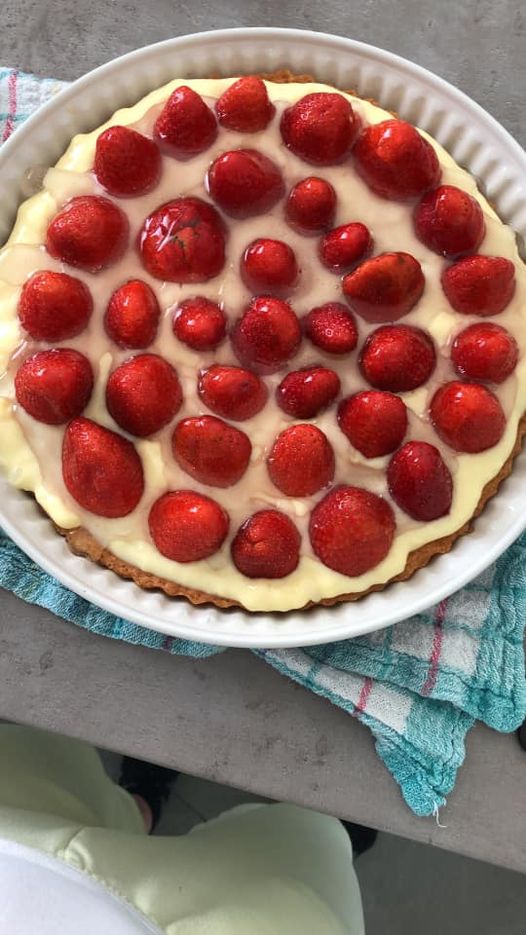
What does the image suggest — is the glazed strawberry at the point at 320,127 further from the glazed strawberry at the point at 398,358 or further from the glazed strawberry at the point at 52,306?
the glazed strawberry at the point at 52,306

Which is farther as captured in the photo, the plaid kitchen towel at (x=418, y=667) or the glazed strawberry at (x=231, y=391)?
the plaid kitchen towel at (x=418, y=667)

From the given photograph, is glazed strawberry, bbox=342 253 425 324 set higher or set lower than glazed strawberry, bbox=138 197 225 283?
higher

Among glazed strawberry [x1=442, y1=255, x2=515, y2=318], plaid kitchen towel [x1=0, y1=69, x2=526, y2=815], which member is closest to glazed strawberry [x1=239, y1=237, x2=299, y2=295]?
glazed strawberry [x1=442, y1=255, x2=515, y2=318]

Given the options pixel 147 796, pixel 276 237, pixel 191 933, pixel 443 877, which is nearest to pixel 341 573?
pixel 276 237

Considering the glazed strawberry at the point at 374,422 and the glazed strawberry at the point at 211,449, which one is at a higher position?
the glazed strawberry at the point at 374,422

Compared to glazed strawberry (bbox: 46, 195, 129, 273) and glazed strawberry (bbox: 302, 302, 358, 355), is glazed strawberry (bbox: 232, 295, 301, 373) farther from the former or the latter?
glazed strawberry (bbox: 46, 195, 129, 273)

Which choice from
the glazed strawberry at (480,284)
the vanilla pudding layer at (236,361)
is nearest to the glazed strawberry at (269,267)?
the vanilla pudding layer at (236,361)

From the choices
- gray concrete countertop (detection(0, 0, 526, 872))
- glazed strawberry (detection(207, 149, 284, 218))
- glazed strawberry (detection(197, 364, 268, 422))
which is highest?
glazed strawberry (detection(207, 149, 284, 218))

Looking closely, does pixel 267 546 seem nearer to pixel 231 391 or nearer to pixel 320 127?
pixel 231 391
